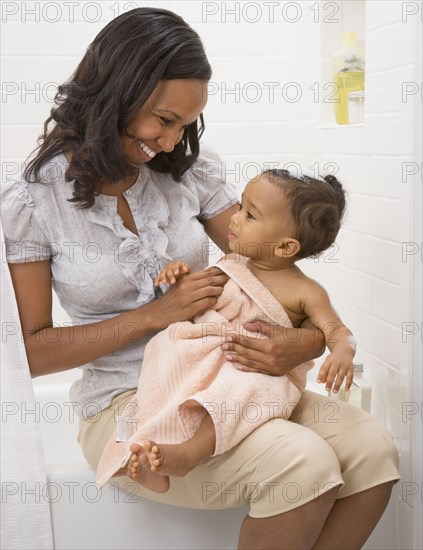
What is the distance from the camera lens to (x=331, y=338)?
1.62 m

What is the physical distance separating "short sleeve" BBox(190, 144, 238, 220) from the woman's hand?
0.39 metres

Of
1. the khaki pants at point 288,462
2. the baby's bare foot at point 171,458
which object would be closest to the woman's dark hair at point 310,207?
the khaki pants at point 288,462

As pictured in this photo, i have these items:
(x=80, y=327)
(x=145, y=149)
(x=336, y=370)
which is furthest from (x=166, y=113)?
(x=336, y=370)

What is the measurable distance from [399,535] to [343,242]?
2.54 ft

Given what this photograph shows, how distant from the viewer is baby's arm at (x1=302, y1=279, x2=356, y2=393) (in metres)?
1.53

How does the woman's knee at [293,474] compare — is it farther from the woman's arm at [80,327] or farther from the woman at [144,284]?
the woman's arm at [80,327]

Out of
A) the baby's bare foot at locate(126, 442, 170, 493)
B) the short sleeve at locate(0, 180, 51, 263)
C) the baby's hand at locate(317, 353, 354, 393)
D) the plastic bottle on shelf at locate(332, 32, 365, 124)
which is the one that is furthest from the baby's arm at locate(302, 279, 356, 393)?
the plastic bottle on shelf at locate(332, 32, 365, 124)

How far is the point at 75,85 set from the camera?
170 centimetres

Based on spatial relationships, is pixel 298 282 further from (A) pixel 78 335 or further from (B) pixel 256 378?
(A) pixel 78 335

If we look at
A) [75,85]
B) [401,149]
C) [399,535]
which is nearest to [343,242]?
[401,149]

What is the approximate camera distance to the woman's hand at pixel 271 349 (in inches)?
62.6

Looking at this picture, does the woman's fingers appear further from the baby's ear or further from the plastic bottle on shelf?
the plastic bottle on shelf

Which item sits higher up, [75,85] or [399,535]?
[75,85]

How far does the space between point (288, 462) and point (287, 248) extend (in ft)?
1.39
